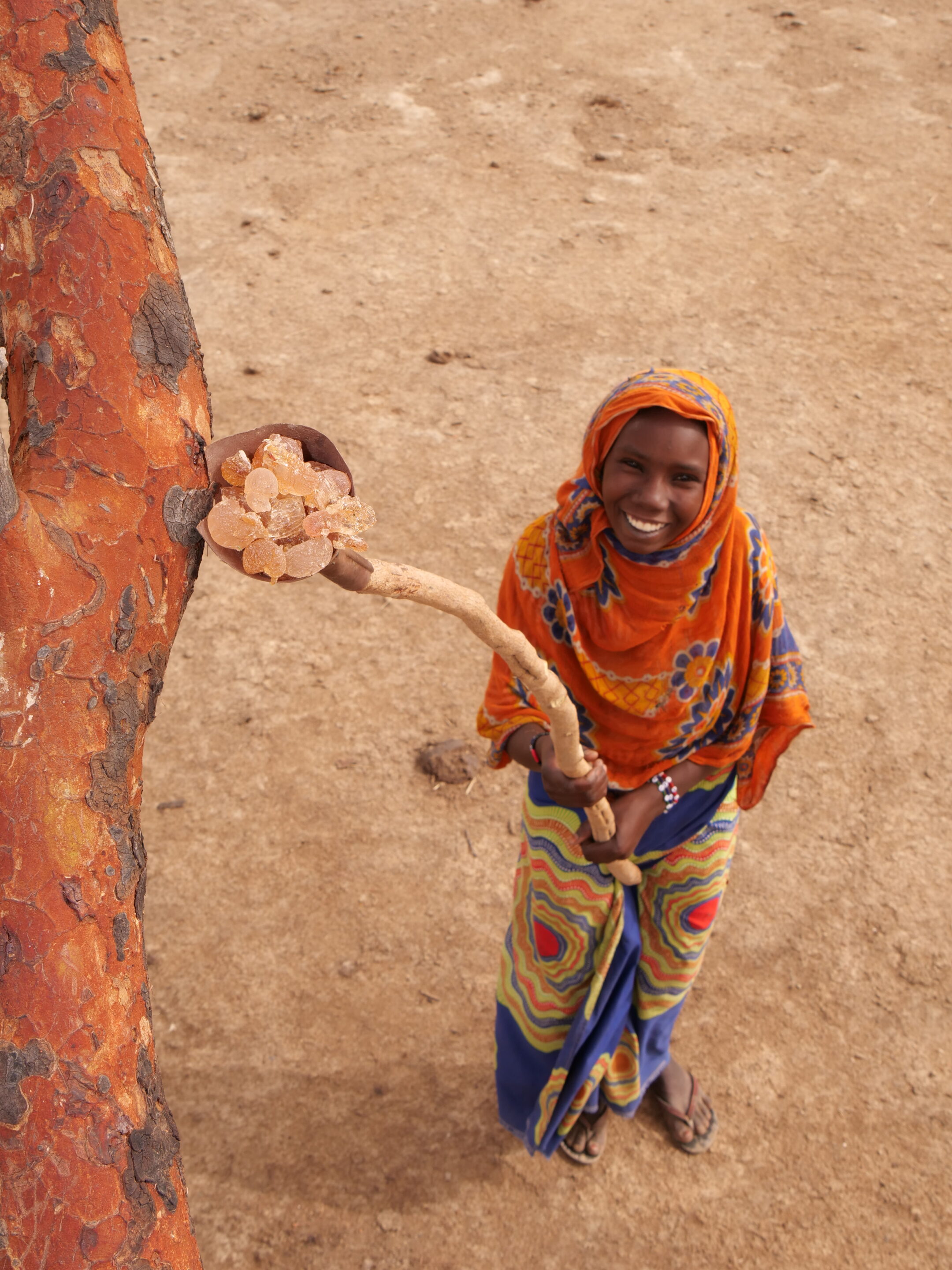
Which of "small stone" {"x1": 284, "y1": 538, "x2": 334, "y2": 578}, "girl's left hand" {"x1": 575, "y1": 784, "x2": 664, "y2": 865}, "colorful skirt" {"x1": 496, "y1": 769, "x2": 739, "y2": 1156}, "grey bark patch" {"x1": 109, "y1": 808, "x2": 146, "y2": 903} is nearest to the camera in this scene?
"grey bark patch" {"x1": 109, "y1": 808, "x2": 146, "y2": 903}

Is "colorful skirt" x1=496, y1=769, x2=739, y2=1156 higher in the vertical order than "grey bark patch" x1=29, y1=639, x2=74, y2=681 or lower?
lower

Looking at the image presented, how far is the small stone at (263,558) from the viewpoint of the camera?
107 centimetres

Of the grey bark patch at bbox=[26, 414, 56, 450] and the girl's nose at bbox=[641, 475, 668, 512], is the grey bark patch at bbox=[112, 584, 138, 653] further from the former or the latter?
the girl's nose at bbox=[641, 475, 668, 512]

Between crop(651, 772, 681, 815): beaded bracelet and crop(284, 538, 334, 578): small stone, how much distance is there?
149cm

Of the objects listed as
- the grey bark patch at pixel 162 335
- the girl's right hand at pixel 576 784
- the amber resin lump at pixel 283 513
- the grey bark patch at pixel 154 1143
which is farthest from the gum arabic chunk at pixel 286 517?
the girl's right hand at pixel 576 784

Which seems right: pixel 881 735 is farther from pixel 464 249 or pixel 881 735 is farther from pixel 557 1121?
pixel 464 249

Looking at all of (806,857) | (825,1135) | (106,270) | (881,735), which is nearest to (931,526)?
(881,735)

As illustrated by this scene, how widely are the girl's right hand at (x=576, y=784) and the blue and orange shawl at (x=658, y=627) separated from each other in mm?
181

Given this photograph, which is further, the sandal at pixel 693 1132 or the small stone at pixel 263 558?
the sandal at pixel 693 1132

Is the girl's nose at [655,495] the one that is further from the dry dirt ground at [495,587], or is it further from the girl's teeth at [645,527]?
the dry dirt ground at [495,587]

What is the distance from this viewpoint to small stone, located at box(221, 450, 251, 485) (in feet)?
3.56

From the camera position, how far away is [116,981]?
3.21ft

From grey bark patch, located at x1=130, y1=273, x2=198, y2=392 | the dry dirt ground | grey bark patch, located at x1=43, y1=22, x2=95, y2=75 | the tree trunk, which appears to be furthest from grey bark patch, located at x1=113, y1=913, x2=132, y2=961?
the dry dirt ground

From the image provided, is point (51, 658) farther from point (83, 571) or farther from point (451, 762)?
point (451, 762)
